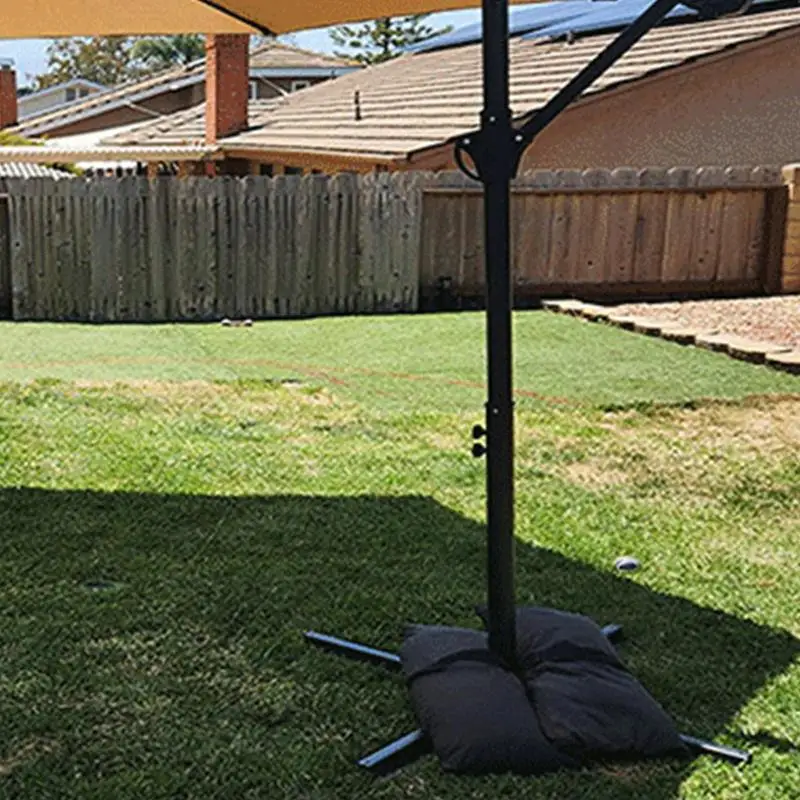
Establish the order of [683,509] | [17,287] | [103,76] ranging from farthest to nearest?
[103,76], [17,287], [683,509]

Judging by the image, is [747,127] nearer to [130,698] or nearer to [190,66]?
[130,698]

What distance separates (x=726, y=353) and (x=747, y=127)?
24.4 ft

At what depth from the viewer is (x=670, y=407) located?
894 cm

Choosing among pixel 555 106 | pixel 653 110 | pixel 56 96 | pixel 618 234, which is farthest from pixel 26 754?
pixel 56 96

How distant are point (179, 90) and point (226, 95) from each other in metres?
16.0

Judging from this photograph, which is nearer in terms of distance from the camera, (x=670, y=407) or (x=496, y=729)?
(x=496, y=729)

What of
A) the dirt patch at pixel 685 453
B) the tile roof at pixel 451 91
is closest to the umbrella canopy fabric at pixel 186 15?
the dirt patch at pixel 685 453

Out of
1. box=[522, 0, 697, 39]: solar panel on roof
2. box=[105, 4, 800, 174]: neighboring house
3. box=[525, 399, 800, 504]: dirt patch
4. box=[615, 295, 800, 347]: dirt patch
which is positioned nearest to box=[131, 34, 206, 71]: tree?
box=[522, 0, 697, 39]: solar panel on roof

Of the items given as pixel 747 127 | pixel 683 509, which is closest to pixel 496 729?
pixel 683 509

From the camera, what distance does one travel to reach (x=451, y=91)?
65.3 ft

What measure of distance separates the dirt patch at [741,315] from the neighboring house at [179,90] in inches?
1004

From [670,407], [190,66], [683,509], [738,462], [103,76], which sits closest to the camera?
[683,509]

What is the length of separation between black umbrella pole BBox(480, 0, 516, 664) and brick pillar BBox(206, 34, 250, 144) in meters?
21.3

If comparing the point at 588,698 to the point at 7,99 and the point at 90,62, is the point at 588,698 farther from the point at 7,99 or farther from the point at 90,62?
the point at 90,62
